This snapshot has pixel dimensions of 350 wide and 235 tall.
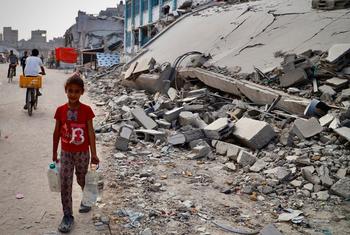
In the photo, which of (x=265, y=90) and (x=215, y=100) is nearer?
(x=265, y=90)

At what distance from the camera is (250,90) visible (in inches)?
255

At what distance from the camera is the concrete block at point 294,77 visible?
616cm

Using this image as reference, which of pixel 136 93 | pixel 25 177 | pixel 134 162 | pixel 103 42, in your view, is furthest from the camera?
pixel 103 42

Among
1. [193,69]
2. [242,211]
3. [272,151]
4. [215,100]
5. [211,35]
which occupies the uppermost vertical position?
[211,35]

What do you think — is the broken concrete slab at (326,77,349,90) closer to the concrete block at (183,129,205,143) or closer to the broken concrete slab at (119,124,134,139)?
the concrete block at (183,129,205,143)

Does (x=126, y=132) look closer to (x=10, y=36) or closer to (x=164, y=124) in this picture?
(x=164, y=124)

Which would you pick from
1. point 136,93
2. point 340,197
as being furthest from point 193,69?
point 340,197

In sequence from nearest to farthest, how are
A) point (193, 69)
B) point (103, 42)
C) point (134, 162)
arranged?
point (134, 162) → point (193, 69) → point (103, 42)

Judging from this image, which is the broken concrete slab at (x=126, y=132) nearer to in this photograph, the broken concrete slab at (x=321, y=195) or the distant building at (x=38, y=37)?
the broken concrete slab at (x=321, y=195)

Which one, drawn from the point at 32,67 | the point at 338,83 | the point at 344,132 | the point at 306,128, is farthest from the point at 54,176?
the point at 32,67

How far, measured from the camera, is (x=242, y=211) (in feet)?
11.6

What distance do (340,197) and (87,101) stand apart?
813 cm

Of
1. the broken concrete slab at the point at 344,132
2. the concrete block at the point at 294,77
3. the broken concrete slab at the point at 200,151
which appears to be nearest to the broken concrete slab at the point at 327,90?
the concrete block at the point at 294,77

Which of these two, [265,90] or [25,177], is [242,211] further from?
[265,90]
